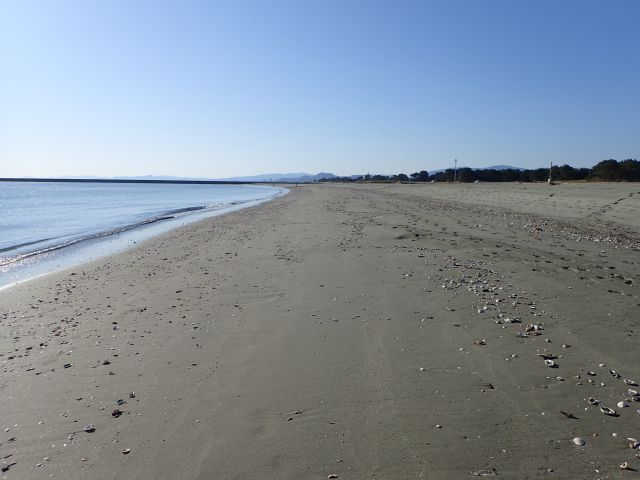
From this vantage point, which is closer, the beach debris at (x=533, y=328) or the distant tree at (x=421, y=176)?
the beach debris at (x=533, y=328)

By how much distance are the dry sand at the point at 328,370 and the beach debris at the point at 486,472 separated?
0.01 metres

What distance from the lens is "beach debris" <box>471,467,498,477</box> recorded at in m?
3.02

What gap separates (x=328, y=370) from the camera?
477 cm

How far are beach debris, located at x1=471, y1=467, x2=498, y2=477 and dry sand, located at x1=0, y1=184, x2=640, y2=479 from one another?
1 cm

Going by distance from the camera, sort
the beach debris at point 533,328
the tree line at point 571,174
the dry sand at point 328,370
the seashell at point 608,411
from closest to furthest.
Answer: the dry sand at point 328,370, the seashell at point 608,411, the beach debris at point 533,328, the tree line at point 571,174

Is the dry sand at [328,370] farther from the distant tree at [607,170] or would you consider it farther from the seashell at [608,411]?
the distant tree at [607,170]

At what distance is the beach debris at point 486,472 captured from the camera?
3016 millimetres

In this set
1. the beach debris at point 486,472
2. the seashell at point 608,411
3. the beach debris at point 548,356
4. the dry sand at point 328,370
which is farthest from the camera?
the beach debris at point 548,356

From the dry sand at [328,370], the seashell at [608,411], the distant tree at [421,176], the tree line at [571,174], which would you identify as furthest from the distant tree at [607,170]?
the distant tree at [421,176]

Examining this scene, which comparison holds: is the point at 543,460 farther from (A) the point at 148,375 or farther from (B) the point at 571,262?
(B) the point at 571,262

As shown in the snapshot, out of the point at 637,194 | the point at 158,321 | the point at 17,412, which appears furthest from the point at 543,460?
the point at 637,194

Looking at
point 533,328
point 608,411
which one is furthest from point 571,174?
point 608,411

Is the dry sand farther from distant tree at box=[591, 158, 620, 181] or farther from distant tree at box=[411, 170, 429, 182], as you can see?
distant tree at box=[411, 170, 429, 182]

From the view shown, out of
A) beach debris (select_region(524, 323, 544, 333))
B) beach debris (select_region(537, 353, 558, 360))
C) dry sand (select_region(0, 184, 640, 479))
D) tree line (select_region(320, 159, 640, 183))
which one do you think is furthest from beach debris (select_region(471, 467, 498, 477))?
tree line (select_region(320, 159, 640, 183))
